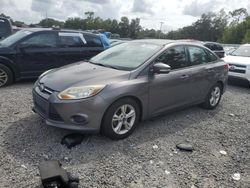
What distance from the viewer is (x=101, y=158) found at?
370 centimetres

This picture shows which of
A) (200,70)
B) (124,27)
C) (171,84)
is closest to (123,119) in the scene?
(171,84)

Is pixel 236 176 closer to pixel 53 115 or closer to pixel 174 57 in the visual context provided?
pixel 174 57

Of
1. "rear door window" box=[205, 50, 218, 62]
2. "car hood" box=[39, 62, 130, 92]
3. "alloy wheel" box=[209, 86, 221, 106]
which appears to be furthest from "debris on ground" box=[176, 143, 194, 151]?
"rear door window" box=[205, 50, 218, 62]

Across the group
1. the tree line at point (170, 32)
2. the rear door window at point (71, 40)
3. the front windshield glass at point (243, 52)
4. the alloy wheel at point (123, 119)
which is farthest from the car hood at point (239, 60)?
the tree line at point (170, 32)

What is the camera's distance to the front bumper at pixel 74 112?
380 centimetres

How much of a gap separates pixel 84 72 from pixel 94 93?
0.72m

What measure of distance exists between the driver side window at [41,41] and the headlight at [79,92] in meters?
3.97

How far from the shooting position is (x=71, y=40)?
798cm

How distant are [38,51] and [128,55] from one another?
3.49 meters

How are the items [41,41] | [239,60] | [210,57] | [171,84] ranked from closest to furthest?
[171,84]
[210,57]
[41,41]
[239,60]

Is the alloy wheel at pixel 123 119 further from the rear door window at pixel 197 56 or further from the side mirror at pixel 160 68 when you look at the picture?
the rear door window at pixel 197 56

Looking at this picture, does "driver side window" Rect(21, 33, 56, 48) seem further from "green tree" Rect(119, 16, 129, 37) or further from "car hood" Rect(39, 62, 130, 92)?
"green tree" Rect(119, 16, 129, 37)

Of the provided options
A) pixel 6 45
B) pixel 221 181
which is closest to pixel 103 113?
pixel 221 181

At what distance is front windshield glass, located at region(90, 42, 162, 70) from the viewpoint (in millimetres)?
4595
